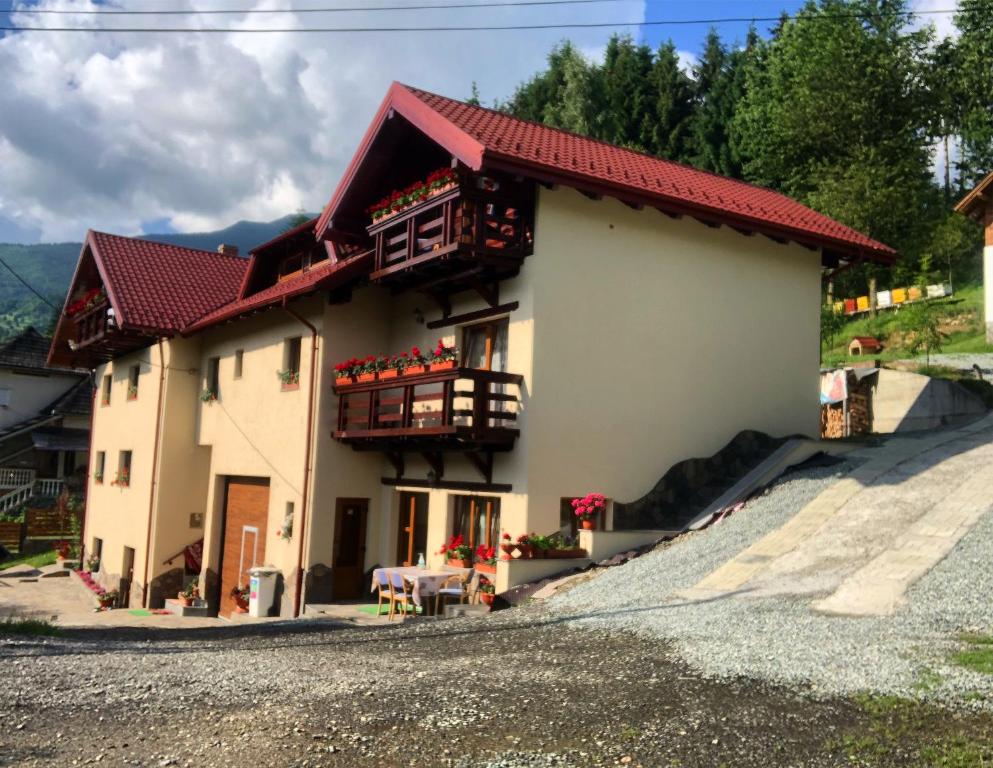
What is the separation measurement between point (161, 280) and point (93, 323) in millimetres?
3169

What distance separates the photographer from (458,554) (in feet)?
52.4

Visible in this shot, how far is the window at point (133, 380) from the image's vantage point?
2794 centimetres

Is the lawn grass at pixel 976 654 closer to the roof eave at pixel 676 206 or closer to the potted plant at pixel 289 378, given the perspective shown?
the roof eave at pixel 676 206

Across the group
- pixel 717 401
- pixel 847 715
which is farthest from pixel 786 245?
pixel 847 715

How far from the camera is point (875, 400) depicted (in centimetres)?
2536

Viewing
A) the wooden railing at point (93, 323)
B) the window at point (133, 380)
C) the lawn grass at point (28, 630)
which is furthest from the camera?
the window at point (133, 380)

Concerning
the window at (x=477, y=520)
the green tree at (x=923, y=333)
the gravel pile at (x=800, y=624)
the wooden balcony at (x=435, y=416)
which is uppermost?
the green tree at (x=923, y=333)

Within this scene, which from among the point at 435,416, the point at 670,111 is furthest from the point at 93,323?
the point at 670,111

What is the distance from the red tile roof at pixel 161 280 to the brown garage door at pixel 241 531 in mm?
4913

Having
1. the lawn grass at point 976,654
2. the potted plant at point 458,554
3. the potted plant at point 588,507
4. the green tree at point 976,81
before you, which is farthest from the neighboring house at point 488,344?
the green tree at point 976,81

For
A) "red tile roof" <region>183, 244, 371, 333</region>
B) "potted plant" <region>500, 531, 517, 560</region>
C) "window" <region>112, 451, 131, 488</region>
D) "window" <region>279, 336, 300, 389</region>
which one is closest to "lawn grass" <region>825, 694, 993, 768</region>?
"potted plant" <region>500, 531, 517, 560</region>

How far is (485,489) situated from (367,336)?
208 inches

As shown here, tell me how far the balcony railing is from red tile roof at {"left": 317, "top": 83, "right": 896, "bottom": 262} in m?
0.76

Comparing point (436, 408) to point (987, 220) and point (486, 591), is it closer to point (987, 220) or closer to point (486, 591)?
point (486, 591)
